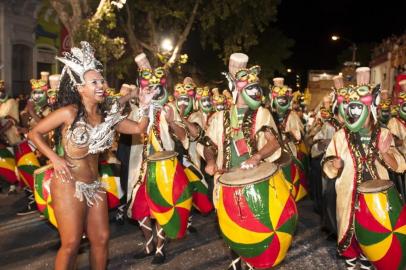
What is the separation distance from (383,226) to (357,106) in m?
1.09

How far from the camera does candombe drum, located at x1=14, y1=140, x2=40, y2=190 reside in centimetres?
827

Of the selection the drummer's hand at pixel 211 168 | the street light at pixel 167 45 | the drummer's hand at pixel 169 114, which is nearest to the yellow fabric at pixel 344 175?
the drummer's hand at pixel 211 168

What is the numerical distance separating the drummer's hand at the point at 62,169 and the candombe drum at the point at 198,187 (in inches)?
123

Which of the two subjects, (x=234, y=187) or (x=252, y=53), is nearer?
(x=234, y=187)

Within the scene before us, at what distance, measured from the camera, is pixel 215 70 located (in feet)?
109

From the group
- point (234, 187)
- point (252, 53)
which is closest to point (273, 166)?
point (234, 187)

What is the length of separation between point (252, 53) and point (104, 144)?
1157 inches

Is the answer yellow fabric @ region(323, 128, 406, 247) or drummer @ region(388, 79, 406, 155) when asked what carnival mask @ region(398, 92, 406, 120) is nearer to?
drummer @ region(388, 79, 406, 155)

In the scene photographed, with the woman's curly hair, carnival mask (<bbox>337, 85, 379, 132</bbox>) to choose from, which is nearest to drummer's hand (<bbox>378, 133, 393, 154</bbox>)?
carnival mask (<bbox>337, 85, 379, 132</bbox>)

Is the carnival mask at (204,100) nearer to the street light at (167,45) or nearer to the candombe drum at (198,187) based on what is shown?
the candombe drum at (198,187)

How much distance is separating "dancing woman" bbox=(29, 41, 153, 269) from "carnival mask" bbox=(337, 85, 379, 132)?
2045 millimetres

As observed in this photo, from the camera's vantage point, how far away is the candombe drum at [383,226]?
4.26 meters

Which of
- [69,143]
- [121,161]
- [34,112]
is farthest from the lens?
[34,112]

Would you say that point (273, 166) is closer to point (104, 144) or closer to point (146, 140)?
point (104, 144)
